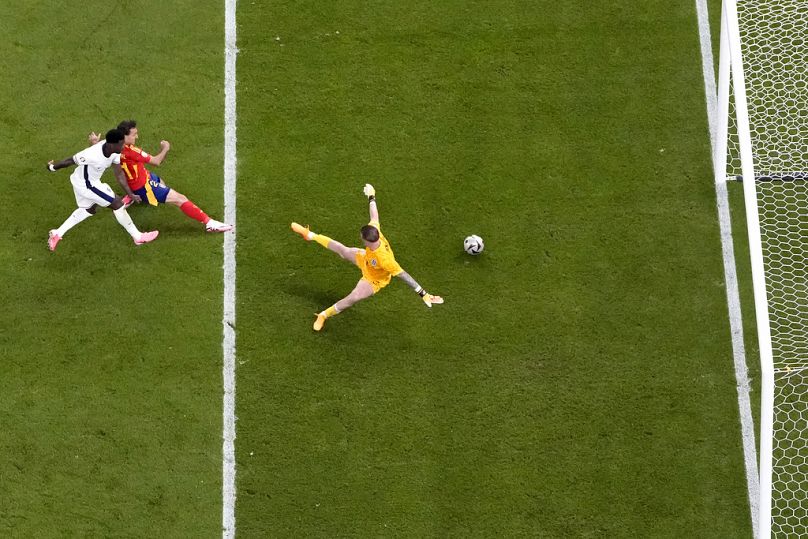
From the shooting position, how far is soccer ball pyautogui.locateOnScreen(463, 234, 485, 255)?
484 inches

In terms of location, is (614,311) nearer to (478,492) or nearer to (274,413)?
(478,492)

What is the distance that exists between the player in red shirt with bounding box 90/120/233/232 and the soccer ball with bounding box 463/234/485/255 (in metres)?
2.89

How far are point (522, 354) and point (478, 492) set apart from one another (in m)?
1.68

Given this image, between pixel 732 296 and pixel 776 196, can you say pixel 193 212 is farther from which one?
pixel 776 196

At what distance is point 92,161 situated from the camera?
37.9 feet

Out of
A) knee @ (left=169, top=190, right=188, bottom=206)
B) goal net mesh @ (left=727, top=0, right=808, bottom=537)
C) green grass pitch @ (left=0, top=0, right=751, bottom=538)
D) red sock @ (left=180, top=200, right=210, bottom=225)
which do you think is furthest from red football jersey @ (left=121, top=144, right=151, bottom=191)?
goal net mesh @ (left=727, top=0, right=808, bottom=537)

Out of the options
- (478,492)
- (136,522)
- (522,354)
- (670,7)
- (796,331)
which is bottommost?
(136,522)

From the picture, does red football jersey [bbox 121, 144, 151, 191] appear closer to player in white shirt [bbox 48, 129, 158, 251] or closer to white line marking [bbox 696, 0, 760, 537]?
player in white shirt [bbox 48, 129, 158, 251]

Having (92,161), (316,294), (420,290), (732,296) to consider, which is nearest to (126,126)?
(92,161)

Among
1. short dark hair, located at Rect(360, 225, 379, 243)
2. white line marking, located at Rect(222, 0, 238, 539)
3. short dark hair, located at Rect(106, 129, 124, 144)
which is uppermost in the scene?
short dark hair, located at Rect(106, 129, 124, 144)

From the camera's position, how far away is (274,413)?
38.9ft

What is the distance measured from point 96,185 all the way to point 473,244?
4.39m

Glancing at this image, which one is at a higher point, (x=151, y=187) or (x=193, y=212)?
(x=151, y=187)

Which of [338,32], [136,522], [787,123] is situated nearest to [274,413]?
[136,522]
